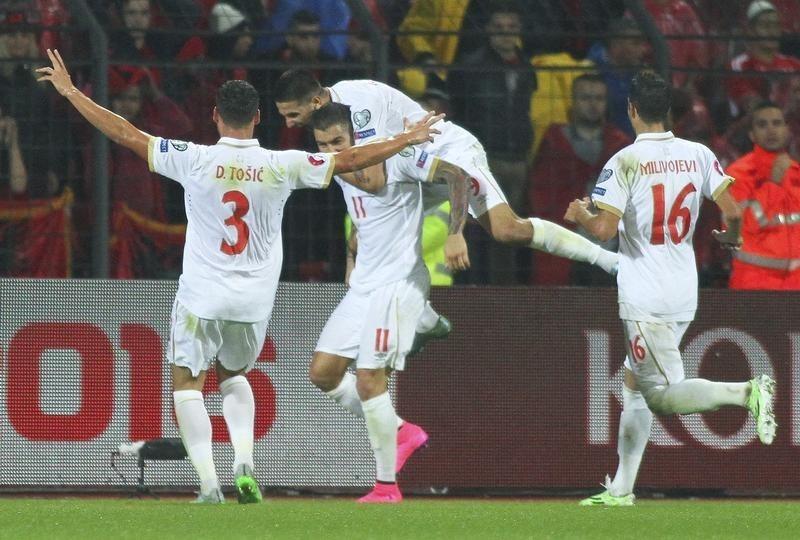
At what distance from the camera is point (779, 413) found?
9.81m

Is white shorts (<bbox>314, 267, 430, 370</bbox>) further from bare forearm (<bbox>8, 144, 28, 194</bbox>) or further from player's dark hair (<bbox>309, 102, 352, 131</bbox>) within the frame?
bare forearm (<bbox>8, 144, 28, 194</bbox>)

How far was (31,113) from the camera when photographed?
9.71 m

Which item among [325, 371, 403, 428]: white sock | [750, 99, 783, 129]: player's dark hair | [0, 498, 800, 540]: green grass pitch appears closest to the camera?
[0, 498, 800, 540]: green grass pitch

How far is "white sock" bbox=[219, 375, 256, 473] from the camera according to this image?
8164 millimetres

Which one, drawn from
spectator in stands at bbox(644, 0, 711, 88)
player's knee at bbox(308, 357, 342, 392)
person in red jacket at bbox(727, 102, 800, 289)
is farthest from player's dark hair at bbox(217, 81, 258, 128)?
person in red jacket at bbox(727, 102, 800, 289)

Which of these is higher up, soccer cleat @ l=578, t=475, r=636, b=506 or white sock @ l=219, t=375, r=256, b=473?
white sock @ l=219, t=375, r=256, b=473

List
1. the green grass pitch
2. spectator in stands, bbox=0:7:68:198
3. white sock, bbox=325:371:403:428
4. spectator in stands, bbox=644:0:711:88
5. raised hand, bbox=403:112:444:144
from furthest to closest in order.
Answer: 1. spectator in stands, bbox=644:0:711:88
2. spectator in stands, bbox=0:7:68:198
3. white sock, bbox=325:371:403:428
4. raised hand, bbox=403:112:444:144
5. the green grass pitch

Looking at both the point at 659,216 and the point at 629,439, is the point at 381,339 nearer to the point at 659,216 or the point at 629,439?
the point at 629,439

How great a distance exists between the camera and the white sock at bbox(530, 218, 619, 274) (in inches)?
354

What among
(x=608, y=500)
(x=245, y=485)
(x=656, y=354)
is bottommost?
(x=608, y=500)

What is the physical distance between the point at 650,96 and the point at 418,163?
3.69 ft

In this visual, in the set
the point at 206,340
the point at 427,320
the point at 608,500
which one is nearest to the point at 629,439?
the point at 608,500

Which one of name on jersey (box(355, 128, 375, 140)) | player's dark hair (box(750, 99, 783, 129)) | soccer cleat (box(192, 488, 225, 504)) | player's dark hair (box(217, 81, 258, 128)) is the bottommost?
soccer cleat (box(192, 488, 225, 504))

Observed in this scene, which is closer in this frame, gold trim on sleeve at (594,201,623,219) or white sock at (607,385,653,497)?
gold trim on sleeve at (594,201,623,219)
